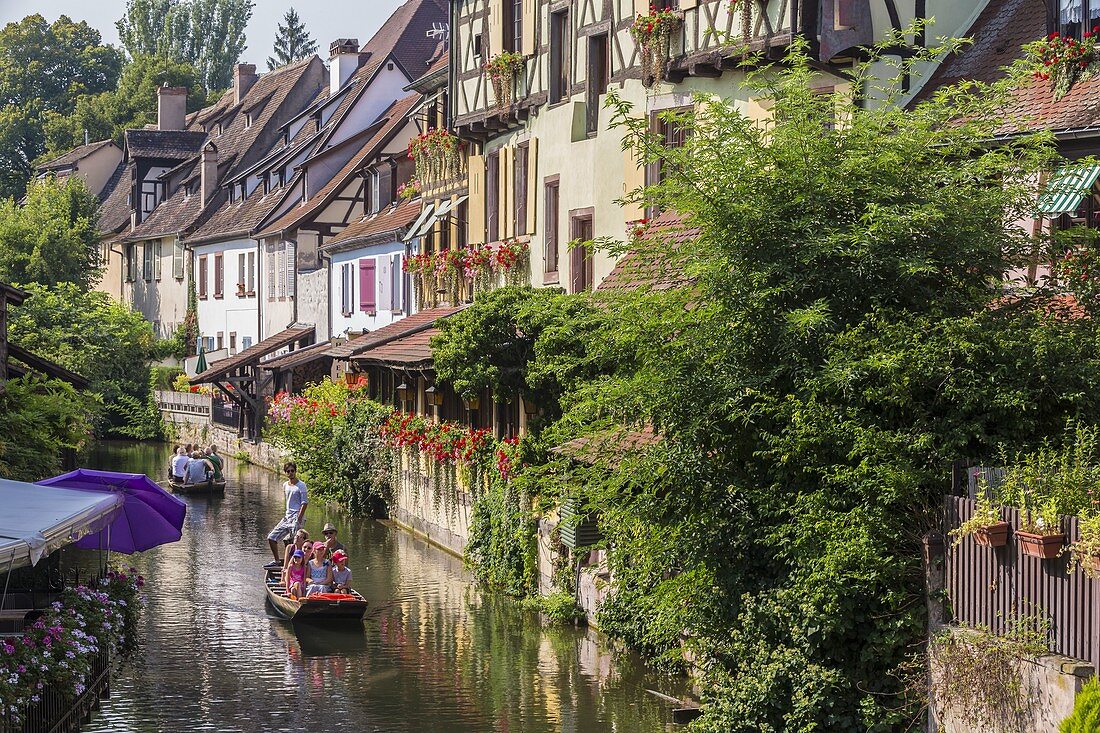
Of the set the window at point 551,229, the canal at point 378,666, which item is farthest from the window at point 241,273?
the window at point 551,229

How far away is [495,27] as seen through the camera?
2716 cm

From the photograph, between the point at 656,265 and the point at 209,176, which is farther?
the point at 209,176

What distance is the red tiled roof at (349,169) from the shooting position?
4116cm

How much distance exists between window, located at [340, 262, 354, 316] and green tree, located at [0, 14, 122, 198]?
1637 inches

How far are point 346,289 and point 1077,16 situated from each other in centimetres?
2622

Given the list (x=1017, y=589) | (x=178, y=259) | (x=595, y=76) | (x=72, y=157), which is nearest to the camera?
(x=1017, y=589)

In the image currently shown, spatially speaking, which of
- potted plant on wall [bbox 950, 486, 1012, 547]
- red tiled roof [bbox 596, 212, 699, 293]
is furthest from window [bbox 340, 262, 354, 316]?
potted plant on wall [bbox 950, 486, 1012, 547]

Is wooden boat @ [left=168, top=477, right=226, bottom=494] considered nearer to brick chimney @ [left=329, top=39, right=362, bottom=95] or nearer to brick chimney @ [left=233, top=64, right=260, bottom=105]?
brick chimney @ [left=329, top=39, right=362, bottom=95]

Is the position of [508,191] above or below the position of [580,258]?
above

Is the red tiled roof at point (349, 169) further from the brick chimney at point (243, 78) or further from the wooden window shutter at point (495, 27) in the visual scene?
the brick chimney at point (243, 78)

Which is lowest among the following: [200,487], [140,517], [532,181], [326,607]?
[326,607]

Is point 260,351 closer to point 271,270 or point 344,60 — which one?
point 271,270

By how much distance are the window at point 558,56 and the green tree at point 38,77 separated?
57.9 m

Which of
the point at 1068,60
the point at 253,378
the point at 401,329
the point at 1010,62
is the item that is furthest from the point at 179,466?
the point at 1068,60
